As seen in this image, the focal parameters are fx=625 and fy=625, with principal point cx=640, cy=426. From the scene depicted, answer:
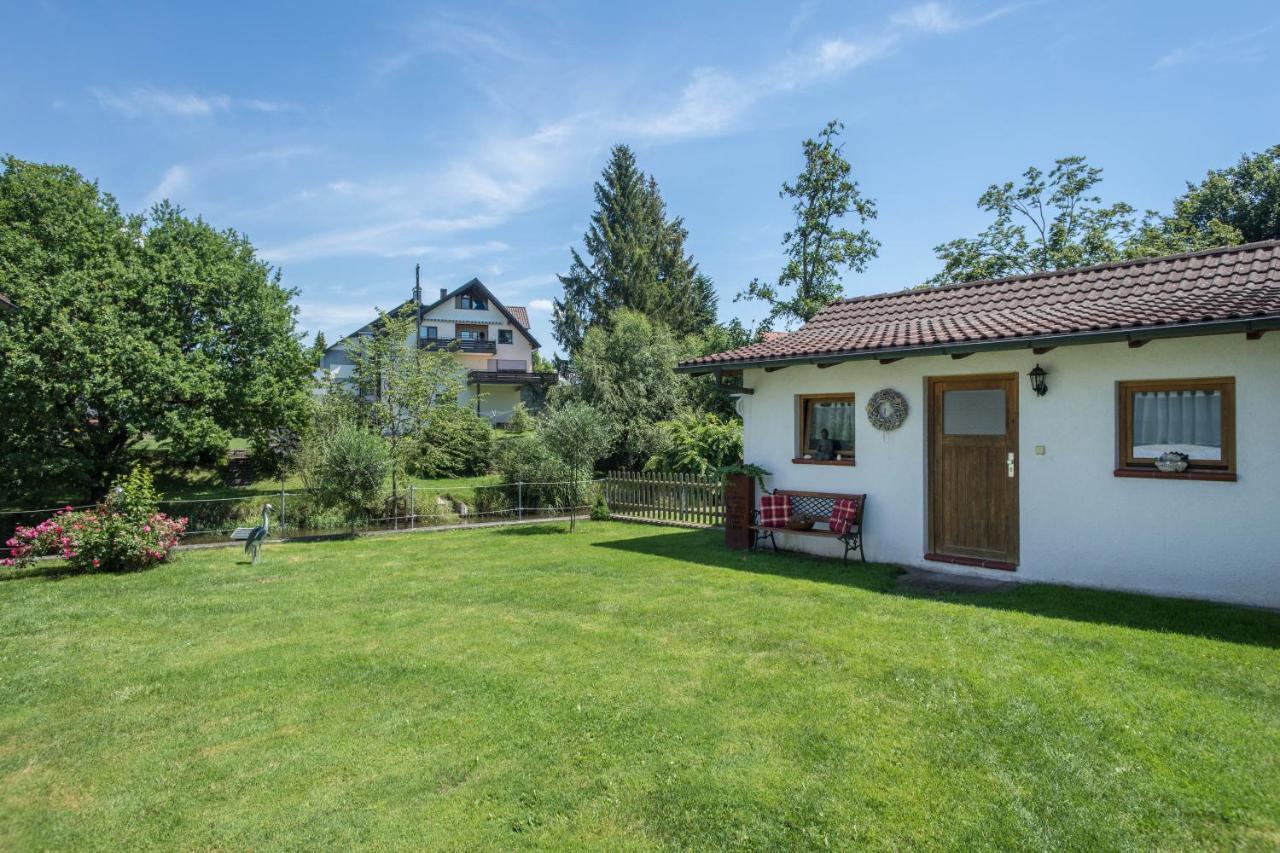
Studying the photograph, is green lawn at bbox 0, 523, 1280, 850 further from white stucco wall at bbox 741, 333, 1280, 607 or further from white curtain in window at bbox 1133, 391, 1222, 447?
white curtain in window at bbox 1133, 391, 1222, 447

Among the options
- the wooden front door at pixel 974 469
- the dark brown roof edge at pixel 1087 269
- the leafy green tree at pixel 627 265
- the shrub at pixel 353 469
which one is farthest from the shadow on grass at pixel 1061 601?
the leafy green tree at pixel 627 265

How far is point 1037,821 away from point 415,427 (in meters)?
16.1

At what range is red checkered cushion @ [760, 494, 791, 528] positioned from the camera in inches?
372

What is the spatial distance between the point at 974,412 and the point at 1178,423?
2.07m

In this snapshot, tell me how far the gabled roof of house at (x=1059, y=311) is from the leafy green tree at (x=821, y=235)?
1374 centimetres

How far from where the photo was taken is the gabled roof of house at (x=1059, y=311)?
20.6 feet

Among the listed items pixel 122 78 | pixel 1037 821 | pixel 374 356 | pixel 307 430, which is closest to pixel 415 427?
pixel 374 356

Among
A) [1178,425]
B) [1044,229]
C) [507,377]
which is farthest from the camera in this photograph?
[507,377]

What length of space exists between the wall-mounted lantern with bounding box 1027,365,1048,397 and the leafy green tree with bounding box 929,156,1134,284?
66.8 feet

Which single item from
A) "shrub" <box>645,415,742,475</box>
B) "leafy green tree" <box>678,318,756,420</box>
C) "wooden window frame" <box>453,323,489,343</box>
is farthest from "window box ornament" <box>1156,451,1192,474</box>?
"wooden window frame" <box>453,323,489,343</box>

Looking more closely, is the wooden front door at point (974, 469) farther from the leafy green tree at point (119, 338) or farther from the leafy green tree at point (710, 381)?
the leafy green tree at point (119, 338)

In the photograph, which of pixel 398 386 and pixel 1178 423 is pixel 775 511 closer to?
pixel 1178 423

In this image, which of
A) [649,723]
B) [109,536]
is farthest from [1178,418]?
[109,536]

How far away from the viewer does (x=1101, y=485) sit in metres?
7.02
